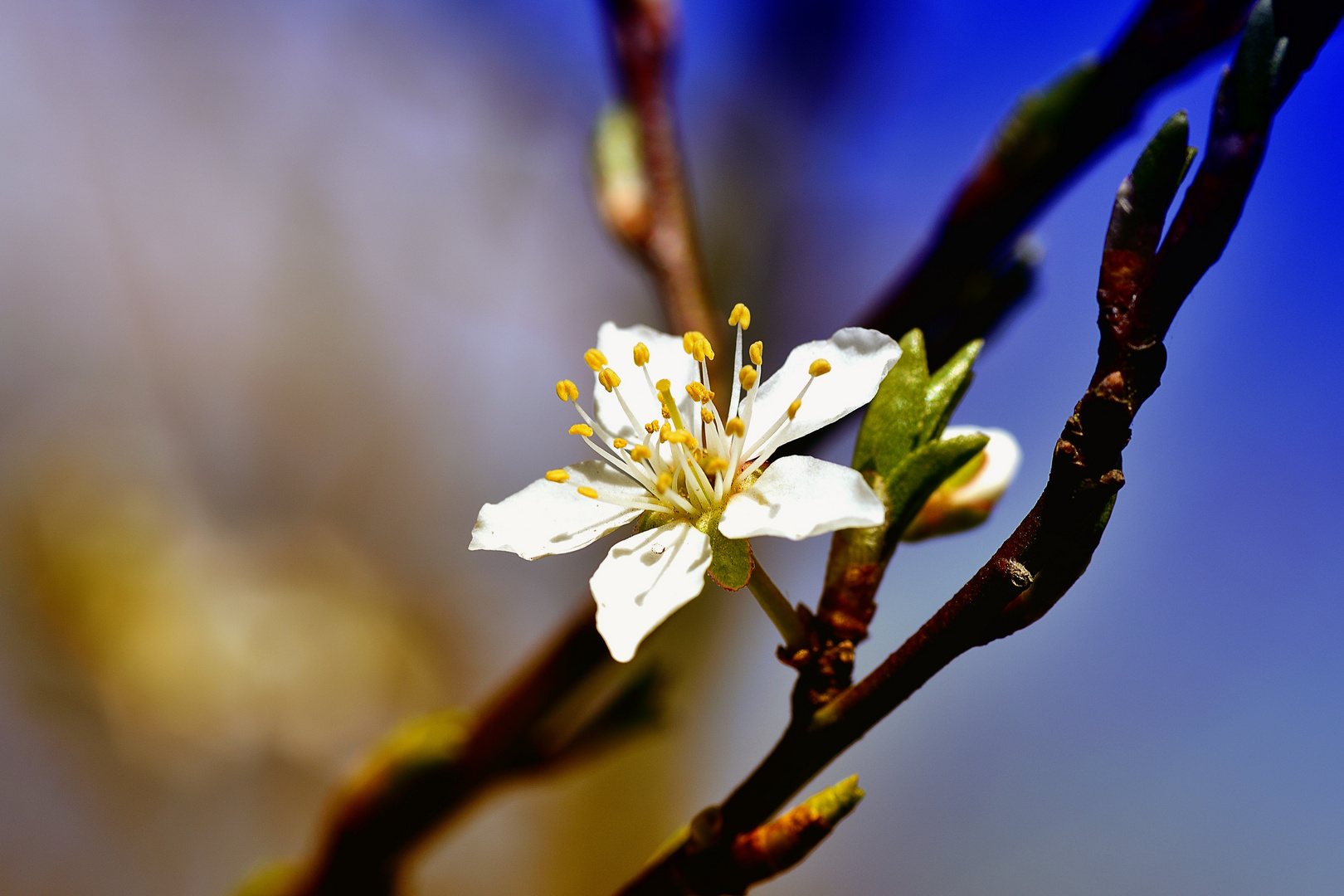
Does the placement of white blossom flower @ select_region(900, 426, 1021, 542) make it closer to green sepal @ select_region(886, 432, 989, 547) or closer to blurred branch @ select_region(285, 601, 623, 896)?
green sepal @ select_region(886, 432, 989, 547)

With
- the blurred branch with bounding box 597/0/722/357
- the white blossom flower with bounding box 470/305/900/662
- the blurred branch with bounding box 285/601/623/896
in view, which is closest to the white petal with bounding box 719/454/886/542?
the white blossom flower with bounding box 470/305/900/662

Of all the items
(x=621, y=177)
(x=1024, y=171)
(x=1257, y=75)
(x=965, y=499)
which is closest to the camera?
(x=1257, y=75)

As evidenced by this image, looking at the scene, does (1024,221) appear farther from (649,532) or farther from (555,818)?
(555,818)

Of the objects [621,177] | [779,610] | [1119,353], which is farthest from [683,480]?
[621,177]

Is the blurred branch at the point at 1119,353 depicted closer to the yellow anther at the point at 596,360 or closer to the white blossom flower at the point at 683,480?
the white blossom flower at the point at 683,480

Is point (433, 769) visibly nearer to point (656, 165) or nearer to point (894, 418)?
point (894, 418)

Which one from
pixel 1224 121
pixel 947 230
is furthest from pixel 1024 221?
pixel 1224 121

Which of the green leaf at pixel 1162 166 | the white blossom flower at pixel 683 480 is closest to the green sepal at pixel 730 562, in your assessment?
the white blossom flower at pixel 683 480
